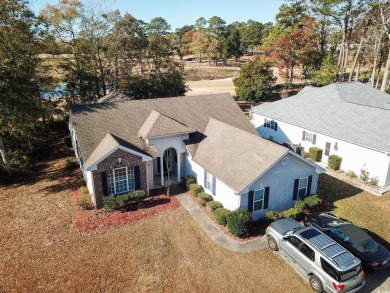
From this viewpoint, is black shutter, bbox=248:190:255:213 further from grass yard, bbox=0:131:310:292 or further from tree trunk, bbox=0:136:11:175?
tree trunk, bbox=0:136:11:175

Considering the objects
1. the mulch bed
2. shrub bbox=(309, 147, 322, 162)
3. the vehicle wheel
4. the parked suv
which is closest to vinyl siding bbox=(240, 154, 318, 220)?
the vehicle wheel

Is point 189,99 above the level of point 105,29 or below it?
below

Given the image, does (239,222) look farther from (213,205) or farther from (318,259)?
(318,259)

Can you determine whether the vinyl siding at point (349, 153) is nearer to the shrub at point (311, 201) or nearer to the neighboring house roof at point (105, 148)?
the shrub at point (311, 201)

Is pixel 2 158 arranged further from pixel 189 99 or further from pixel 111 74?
pixel 111 74

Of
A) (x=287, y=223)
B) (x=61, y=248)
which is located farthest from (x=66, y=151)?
(x=287, y=223)

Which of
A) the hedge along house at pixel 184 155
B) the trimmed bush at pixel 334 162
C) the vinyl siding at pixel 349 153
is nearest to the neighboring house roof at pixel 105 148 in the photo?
the hedge along house at pixel 184 155

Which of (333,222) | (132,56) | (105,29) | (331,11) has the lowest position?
(333,222)

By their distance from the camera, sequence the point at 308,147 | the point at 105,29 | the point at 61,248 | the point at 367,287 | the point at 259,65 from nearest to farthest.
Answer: the point at 367,287 → the point at 61,248 → the point at 308,147 → the point at 105,29 → the point at 259,65
